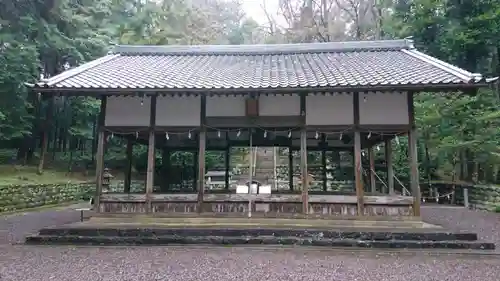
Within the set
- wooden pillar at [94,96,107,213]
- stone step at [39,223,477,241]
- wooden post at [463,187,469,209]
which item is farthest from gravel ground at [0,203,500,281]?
wooden post at [463,187,469,209]

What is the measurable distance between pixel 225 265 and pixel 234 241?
5.06ft

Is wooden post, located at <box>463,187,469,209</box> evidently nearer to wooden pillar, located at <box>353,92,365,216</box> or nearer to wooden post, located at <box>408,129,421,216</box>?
wooden post, located at <box>408,129,421,216</box>

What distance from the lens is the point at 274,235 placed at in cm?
724

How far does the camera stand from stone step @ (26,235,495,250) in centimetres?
687

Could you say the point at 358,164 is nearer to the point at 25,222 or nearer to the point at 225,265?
the point at 225,265

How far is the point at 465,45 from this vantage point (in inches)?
642

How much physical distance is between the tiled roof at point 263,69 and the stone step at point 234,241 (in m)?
3.04

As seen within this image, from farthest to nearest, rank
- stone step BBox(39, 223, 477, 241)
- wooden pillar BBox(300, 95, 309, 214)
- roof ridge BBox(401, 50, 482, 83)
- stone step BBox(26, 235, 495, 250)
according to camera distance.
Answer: wooden pillar BBox(300, 95, 309, 214), roof ridge BBox(401, 50, 482, 83), stone step BBox(39, 223, 477, 241), stone step BBox(26, 235, 495, 250)

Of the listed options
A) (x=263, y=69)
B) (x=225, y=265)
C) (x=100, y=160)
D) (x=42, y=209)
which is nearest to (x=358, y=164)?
(x=263, y=69)

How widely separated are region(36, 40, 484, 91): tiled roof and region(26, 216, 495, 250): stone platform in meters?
2.89

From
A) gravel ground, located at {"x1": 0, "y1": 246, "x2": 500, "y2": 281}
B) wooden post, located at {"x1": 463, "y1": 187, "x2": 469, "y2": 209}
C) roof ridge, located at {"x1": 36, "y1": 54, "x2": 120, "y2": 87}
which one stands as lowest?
gravel ground, located at {"x1": 0, "y1": 246, "x2": 500, "y2": 281}

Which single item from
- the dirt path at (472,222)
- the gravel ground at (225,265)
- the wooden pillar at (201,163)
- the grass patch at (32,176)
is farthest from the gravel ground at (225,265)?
the grass patch at (32,176)

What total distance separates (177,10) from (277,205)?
64.4 feet

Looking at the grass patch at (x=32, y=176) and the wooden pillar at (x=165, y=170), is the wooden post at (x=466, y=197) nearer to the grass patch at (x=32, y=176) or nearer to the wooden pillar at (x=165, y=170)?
the wooden pillar at (x=165, y=170)
